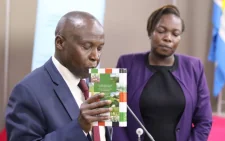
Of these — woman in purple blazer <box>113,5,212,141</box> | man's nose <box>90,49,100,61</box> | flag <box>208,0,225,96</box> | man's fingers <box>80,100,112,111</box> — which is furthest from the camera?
flag <box>208,0,225,96</box>

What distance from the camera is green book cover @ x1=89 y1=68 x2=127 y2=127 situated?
97cm

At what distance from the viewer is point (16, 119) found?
1032 mm

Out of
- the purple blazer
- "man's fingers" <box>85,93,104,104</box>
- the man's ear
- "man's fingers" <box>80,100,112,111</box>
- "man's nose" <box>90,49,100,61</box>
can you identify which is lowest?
the purple blazer

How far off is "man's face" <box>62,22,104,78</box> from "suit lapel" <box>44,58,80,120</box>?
3.0 inches

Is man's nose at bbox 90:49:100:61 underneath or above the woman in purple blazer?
above

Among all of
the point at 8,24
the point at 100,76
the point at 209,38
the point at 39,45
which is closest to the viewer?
the point at 100,76

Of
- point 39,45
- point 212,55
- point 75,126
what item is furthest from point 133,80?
point 212,55

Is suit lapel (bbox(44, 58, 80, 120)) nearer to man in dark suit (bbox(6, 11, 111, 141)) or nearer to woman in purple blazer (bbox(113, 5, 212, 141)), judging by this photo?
man in dark suit (bbox(6, 11, 111, 141))

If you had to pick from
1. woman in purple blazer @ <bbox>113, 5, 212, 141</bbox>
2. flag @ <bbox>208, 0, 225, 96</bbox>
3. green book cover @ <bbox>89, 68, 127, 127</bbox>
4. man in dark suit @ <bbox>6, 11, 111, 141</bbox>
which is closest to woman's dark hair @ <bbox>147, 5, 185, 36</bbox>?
woman in purple blazer @ <bbox>113, 5, 212, 141</bbox>

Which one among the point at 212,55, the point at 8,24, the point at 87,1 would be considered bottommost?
the point at 212,55

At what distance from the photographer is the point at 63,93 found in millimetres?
1138

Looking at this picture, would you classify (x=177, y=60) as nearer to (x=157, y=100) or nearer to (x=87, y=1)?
(x=157, y=100)

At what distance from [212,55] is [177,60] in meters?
2.00

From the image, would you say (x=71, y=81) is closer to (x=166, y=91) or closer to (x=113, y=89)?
(x=113, y=89)
